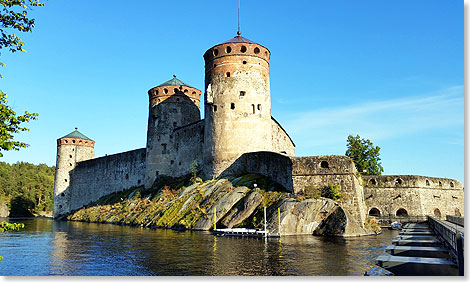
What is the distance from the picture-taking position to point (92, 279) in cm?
1080

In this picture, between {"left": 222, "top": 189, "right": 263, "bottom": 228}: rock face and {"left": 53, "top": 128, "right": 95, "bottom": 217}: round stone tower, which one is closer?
{"left": 222, "top": 189, "right": 263, "bottom": 228}: rock face

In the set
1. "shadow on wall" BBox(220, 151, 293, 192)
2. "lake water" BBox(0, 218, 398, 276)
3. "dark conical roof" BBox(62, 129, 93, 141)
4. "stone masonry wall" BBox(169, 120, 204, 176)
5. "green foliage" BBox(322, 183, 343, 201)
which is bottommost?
"lake water" BBox(0, 218, 398, 276)

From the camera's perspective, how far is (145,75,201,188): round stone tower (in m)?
42.7

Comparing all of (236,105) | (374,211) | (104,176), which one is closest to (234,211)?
(236,105)

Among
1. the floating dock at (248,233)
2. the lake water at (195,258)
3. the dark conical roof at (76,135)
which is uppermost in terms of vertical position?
the dark conical roof at (76,135)

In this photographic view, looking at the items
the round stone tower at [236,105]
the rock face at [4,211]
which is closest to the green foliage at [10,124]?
the round stone tower at [236,105]

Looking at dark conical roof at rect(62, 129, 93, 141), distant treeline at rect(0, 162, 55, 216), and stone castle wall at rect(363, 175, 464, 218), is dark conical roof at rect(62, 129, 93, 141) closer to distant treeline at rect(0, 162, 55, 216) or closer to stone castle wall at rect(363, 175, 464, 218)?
distant treeline at rect(0, 162, 55, 216)

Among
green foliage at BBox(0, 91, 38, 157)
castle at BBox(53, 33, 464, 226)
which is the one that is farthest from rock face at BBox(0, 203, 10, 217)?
green foliage at BBox(0, 91, 38, 157)

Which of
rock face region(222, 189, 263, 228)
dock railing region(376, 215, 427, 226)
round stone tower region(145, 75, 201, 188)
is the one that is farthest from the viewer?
round stone tower region(145, 75, 201, 188)

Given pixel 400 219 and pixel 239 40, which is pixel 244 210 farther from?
pixel 400 219

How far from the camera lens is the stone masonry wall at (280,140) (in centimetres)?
3722

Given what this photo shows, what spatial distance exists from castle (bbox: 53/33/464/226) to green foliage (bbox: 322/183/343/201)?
0.37 metres

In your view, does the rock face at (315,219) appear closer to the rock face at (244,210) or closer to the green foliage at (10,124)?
the rock face at (244,210)

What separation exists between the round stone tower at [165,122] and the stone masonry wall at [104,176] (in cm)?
423
